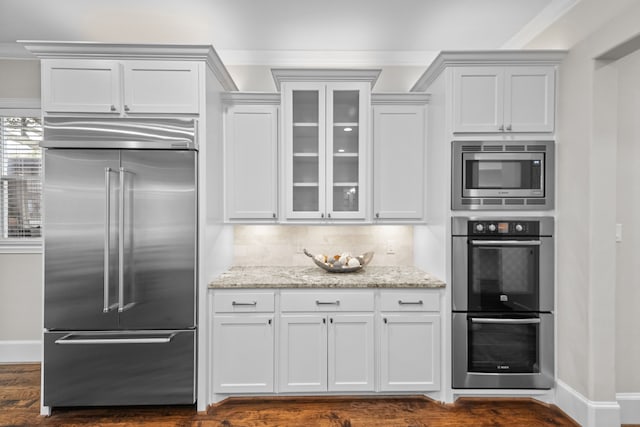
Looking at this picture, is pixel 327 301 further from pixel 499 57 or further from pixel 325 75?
pixel 499 57

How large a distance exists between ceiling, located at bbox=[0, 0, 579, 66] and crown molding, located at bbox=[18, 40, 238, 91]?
38cm

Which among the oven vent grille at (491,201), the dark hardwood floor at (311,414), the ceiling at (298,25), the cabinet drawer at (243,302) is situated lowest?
the dark hardwood floor at (311,414)

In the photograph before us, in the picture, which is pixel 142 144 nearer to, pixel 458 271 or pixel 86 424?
pixel 86 424

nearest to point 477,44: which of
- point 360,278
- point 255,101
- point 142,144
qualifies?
point 255,101

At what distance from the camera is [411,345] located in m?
2.71

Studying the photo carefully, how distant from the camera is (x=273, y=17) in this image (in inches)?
111

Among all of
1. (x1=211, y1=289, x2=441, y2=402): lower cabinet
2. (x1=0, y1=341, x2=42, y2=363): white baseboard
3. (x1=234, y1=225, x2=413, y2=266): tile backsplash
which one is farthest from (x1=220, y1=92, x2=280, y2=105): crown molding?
(x1=0, y1=341, x2=42, y2=363): white baseboard

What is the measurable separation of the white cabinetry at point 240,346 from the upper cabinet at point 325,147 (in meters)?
0.82

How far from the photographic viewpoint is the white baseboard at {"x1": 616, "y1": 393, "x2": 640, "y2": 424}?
8.13 ft

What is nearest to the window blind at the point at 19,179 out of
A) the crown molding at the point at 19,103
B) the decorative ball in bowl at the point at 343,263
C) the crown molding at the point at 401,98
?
the crown molding at the point at 19,103

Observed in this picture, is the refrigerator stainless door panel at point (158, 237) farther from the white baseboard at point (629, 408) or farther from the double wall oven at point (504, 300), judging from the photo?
the white baseboard at point (629, 408)

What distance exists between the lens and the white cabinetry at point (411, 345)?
271cm

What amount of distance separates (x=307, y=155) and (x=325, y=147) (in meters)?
0.16

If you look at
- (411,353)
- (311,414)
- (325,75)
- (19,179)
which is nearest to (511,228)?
(411,353)
